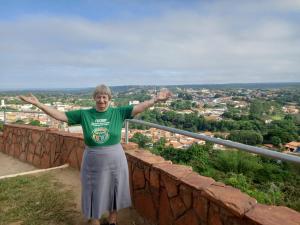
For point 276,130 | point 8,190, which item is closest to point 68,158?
point 8,190

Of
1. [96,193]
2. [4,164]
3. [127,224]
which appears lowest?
[4,164]

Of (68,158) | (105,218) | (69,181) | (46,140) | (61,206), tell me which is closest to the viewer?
(105,218)

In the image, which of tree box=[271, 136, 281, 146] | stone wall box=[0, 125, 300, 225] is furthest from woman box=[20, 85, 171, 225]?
tree box=[271, 136, 281, 146]

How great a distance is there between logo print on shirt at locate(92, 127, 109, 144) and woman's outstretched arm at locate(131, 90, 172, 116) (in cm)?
37

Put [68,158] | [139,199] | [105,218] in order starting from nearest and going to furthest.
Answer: [105,218], [139,199], [68,158]

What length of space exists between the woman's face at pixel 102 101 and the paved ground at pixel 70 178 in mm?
1455

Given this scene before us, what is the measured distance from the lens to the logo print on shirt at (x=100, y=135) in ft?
9.45

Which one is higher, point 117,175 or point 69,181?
point 117,175

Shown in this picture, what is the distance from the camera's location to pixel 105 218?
3527 millimetres

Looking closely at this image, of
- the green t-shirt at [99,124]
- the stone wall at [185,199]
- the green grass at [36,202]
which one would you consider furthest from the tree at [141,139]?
the green t-shirt at [99,124]

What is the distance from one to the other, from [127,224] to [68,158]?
2.71m

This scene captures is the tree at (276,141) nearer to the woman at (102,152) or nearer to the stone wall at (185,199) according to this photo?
the stone wall at (185,199)

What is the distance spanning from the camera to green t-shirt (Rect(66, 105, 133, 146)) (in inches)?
114

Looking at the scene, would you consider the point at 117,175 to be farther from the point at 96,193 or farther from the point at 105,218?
the point at 105,218
